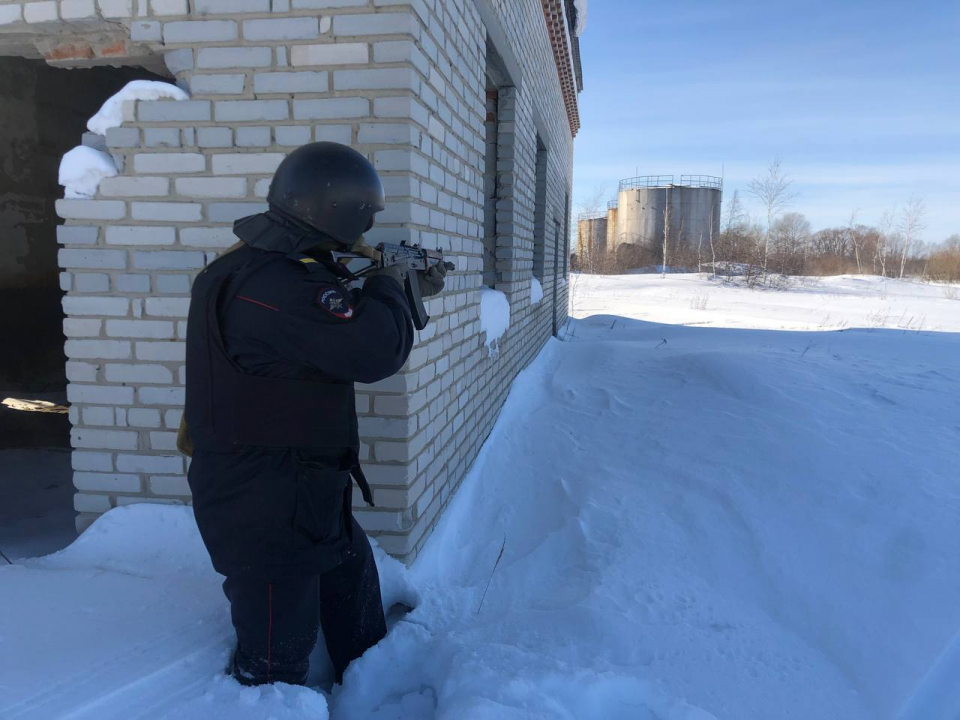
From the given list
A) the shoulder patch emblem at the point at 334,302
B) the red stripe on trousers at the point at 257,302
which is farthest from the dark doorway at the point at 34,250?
the shoulder patch emblem at the point at 334,302

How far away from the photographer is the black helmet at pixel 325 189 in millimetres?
1776

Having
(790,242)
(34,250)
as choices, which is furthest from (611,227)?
(34,250)

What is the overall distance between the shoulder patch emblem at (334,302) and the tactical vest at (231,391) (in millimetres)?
173

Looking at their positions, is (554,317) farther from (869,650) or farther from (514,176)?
(869,650)

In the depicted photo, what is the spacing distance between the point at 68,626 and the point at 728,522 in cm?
285

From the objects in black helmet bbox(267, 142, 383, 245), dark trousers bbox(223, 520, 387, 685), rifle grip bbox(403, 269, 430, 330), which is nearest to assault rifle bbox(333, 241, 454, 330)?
rifle grip bbox(403, 269, 430, 330)

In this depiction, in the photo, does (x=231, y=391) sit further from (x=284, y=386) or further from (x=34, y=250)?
(x=34, y=250)

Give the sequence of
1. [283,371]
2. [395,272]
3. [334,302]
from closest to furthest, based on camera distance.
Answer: [334,302]
[283,371]
[395,272]

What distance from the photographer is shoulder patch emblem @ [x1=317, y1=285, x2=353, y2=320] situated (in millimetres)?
1619

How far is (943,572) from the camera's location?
284 cm

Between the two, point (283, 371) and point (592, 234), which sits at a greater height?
point (592, 234)

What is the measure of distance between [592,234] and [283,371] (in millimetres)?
43311

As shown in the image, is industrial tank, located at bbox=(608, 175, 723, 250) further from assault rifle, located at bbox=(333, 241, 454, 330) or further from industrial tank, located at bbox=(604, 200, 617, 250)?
assault rifle, located at bbox=(333, 241, 454, 330)

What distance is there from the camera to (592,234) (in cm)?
4338
